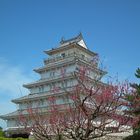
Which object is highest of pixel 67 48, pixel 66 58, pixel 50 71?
pixel 67 48

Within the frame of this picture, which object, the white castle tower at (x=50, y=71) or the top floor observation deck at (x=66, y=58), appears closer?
the white castle tower at (x=50, y=71)

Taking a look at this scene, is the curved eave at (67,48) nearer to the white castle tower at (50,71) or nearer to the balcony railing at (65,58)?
the white castle tower at (50,71)

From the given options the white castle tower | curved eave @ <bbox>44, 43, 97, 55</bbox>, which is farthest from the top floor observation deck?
curved eave @ <bbox>44, 43, 97, 55</bbox>

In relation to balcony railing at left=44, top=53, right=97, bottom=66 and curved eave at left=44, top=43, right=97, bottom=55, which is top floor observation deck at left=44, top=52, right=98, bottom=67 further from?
curved eave at left=44, top=43, right=97, bottom=55

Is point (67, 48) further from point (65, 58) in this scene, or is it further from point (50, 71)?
point (50, 71)

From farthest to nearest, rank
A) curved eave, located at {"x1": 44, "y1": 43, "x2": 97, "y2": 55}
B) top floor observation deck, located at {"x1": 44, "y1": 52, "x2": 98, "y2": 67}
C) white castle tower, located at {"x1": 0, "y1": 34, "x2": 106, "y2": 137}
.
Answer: curved eave, located at {"x1": 44, "y1": 43, "x2": 97, "y2": 55}
top floor observation deck, located at {"x1": 44, "y1": 52, "x2": 98, "y2": 67}
white castle tower, located at {"x1": 0, "y1": 34, "x2": 106, "y2": 137}

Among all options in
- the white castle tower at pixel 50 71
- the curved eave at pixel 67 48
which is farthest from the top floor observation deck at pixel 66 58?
the curved eave at pixel 67 48

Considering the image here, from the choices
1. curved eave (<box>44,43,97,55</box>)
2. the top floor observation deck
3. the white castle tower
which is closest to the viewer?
the white castle tower

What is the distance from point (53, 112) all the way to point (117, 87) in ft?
9.68

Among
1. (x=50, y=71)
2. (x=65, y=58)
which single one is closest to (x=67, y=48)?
(x=65, y=58)

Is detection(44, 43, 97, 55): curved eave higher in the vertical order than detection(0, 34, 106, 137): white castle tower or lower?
higher

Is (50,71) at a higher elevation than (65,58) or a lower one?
lower

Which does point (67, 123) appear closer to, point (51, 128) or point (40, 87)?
point (51, 128)

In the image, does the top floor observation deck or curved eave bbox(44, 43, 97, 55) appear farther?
curved eave bbox(44, 43, 97, 55)
